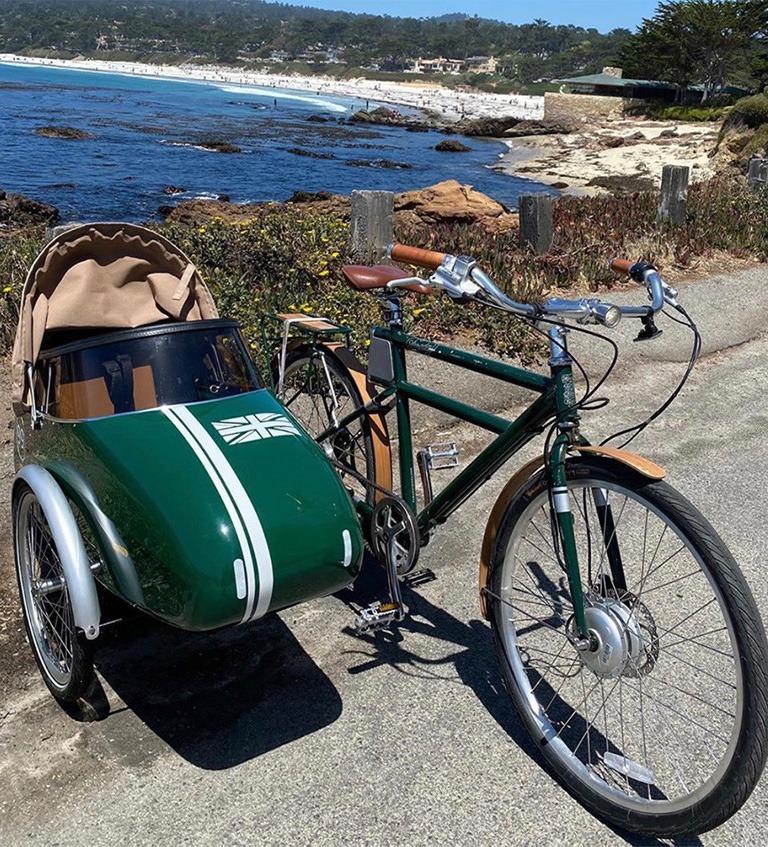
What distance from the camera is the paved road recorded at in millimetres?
2750

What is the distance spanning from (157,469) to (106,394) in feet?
1.86

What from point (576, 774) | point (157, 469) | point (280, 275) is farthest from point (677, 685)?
point (280, 275)

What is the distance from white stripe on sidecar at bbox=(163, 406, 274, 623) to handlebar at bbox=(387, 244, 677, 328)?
3.09ft

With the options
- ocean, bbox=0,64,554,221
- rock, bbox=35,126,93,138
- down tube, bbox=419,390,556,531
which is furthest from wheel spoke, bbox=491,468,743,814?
rock, bbox=35,126,93,138

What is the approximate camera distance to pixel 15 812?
2.75m

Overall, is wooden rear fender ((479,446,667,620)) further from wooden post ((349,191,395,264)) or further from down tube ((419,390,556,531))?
wooden post ((349,191,395,264))

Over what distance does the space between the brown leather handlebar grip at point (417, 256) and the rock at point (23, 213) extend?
19049 millimetres

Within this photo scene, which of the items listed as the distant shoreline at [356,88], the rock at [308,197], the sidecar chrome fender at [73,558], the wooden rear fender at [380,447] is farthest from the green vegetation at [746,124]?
the distant shoreline at [356,88]

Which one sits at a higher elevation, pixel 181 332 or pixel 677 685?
pixel 181 332

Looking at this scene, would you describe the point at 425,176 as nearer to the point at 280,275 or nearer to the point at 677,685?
the point at 280,275

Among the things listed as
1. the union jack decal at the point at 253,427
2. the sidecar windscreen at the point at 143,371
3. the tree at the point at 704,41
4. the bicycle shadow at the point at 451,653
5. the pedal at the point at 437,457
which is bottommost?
the bicycle shadow at the point at 451,653

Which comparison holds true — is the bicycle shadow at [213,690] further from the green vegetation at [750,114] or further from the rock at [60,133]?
the rock at [60,133]

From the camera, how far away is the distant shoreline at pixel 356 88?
98.7m

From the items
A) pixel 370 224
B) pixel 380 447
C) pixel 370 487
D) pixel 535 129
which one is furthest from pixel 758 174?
pixel 535 129
